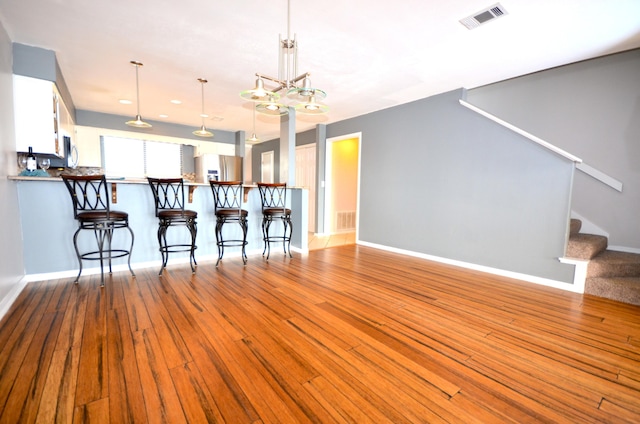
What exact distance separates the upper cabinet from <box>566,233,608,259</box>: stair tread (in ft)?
19.7

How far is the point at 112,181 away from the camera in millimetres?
3080

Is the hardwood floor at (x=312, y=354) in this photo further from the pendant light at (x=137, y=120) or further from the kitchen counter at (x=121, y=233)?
the pendant light at (x=137, y=120)

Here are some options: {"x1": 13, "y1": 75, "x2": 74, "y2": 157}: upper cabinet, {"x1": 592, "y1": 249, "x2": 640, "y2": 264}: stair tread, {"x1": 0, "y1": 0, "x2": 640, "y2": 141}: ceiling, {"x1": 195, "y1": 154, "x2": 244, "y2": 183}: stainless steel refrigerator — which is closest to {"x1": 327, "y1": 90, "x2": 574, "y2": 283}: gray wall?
{"x1": 592, "y1": 249, "x2": 640, "y2": 264}: stair tread

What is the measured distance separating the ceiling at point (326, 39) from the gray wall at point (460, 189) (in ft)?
2.27

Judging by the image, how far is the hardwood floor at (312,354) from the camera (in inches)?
49.6

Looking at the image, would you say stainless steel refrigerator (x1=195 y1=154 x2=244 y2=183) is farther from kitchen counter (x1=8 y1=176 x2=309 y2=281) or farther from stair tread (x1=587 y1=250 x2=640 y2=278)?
stair tread (x1=587 y1=250 x2=640 y2=278)

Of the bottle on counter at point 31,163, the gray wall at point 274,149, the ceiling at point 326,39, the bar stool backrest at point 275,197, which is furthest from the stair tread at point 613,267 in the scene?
the bottle on counter at point 31,163

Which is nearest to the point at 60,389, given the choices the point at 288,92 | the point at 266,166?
the point at 288,92

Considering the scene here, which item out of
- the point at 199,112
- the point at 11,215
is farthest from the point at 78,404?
the point at 199,112

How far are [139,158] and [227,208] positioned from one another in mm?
4087

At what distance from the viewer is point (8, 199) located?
7.98ft

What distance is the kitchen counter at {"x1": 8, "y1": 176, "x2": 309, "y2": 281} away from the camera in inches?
111

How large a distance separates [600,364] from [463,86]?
3552mm

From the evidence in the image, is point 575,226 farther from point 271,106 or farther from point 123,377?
point 123,377
